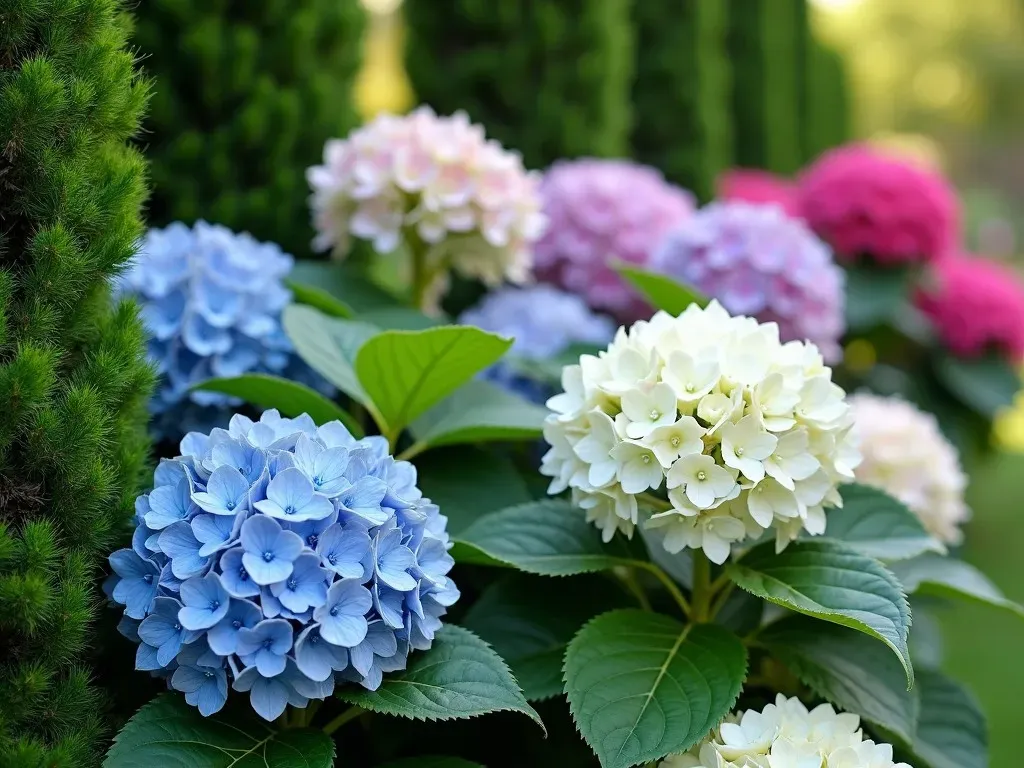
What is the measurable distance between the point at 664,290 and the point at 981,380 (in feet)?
8.54

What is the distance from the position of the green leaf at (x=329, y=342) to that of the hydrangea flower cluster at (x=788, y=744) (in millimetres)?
725

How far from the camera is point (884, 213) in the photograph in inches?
139

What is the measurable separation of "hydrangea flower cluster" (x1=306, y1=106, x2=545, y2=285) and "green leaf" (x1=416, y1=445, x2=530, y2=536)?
1.73 ft

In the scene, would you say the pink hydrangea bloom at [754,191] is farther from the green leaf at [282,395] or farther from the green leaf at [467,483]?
the green leaf at [282,395]

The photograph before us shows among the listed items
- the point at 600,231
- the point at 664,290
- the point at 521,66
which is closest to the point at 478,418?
the point at 664,290

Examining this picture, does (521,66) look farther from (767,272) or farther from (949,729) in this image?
(949,729)

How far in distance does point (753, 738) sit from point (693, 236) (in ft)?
4.60

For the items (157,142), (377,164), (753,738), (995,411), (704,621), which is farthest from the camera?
(995,411)

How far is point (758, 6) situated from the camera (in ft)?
23.4

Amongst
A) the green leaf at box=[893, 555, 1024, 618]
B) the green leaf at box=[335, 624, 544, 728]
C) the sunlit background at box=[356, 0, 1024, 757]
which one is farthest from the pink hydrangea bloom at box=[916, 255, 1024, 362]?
the sunlit background at box=[356, 0, 1024, 757]

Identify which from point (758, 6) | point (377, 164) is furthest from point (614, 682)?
point (758, 6)

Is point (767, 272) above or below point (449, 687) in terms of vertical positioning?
above

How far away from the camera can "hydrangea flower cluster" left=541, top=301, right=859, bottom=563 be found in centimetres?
121

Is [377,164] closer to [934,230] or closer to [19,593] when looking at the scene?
[19,593]
